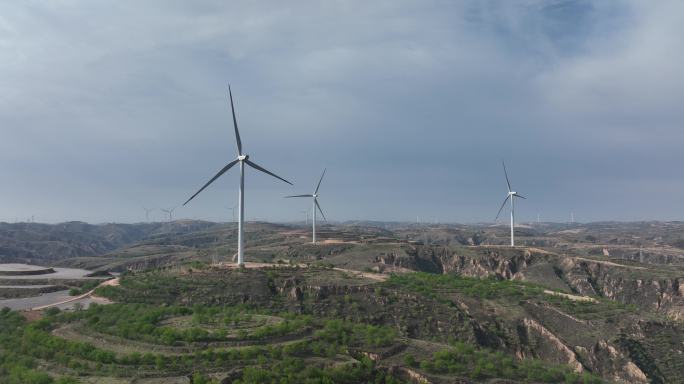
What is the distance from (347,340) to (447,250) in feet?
354

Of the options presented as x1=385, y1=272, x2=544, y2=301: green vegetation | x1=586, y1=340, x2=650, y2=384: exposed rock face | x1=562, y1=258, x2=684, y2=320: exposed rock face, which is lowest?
x1=586, y1=340, x2=650, y2=384: exposed rock face

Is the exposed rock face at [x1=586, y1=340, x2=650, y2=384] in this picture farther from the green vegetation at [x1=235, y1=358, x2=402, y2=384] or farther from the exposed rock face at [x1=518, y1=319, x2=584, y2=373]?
the green vegetation at [x1=235, y1=358, x2=402, y2=384]

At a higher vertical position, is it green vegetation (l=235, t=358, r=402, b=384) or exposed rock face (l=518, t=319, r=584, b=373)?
green vegetation (l=235, t=358, r=402, b=384)

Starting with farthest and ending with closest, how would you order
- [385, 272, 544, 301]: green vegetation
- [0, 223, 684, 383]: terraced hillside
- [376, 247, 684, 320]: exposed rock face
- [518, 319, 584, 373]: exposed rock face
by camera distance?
[376, 247, 684, 320]: exposed rock face < [385, 272, 544, 301]: green vegetation < [518, 319, 584, 373]: exposed rock face < [0, 223, 684, 383]: terraced hillside

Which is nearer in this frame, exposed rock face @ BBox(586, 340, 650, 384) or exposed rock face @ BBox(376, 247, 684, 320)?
exposed rock face @ BBox(586, 340, 650, 384)

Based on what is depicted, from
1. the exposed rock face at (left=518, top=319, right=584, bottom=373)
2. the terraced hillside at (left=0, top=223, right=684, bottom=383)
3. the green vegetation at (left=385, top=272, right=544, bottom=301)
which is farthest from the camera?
the green vegetation at (left=385, top=272, right=544, bottom=301)

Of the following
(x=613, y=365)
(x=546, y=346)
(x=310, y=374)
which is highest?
(x=310, y=374)

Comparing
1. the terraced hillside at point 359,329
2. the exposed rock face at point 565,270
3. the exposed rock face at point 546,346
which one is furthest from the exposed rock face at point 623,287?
the exposed rock face at point 546,346

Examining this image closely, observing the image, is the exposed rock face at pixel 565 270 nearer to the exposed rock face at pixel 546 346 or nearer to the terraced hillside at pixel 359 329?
the terraced hillside at pixel 359 329

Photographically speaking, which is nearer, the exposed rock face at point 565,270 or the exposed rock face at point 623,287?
the exposed rock face at point 623,287

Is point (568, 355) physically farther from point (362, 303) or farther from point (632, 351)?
point (362, 303)

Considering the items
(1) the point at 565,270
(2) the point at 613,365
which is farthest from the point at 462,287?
(1) the point at 565,270

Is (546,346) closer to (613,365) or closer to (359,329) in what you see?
(613,365)

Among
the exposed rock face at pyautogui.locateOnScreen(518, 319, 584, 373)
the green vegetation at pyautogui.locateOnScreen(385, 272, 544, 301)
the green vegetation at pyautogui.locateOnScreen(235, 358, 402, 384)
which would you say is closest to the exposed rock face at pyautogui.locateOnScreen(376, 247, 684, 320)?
the green vegetation at pyautogui.locateOnScreen(385, 272, 544, 301)
